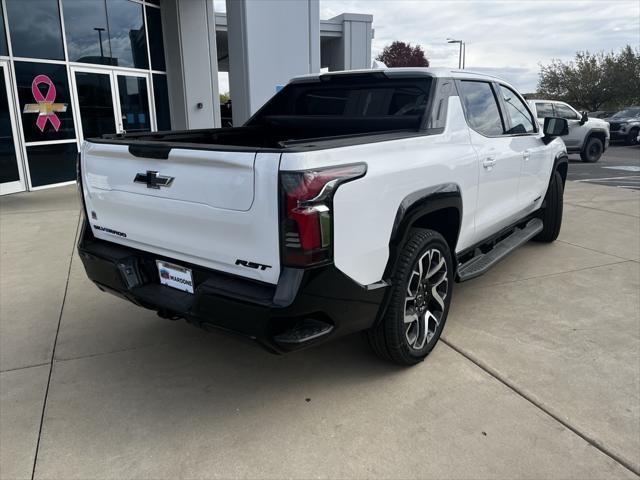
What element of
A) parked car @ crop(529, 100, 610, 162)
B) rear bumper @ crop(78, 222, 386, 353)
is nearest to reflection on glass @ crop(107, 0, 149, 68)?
rear bumper @ crop(78, 222, 386, 353)

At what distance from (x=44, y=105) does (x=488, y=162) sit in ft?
30.7

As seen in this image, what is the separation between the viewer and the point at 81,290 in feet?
15.4

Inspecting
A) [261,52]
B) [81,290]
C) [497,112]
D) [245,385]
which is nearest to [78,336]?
[81,290]

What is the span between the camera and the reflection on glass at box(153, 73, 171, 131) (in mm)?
12711

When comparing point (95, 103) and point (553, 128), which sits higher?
point (95, 103)

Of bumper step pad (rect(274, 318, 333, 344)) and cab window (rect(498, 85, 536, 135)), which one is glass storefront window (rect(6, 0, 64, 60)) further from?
bumper step pad (rect(274, 318, 333, 344))

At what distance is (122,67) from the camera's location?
11688mm

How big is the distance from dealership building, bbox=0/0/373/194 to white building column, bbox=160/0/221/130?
0.02m

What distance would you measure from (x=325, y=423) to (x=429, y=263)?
1.15 m

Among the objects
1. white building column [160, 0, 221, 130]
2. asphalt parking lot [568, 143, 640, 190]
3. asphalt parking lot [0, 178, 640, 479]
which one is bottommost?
asphalt parking lot [568, 143, 640, 190]

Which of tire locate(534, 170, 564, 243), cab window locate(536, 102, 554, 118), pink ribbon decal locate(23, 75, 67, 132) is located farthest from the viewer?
cab window locate(536, 102, 554, 118)

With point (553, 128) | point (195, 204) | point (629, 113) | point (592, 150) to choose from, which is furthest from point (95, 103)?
point (629, 113)

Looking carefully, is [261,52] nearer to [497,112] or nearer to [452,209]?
[497,112]

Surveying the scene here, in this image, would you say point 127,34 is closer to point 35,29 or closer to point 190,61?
point 190,61
